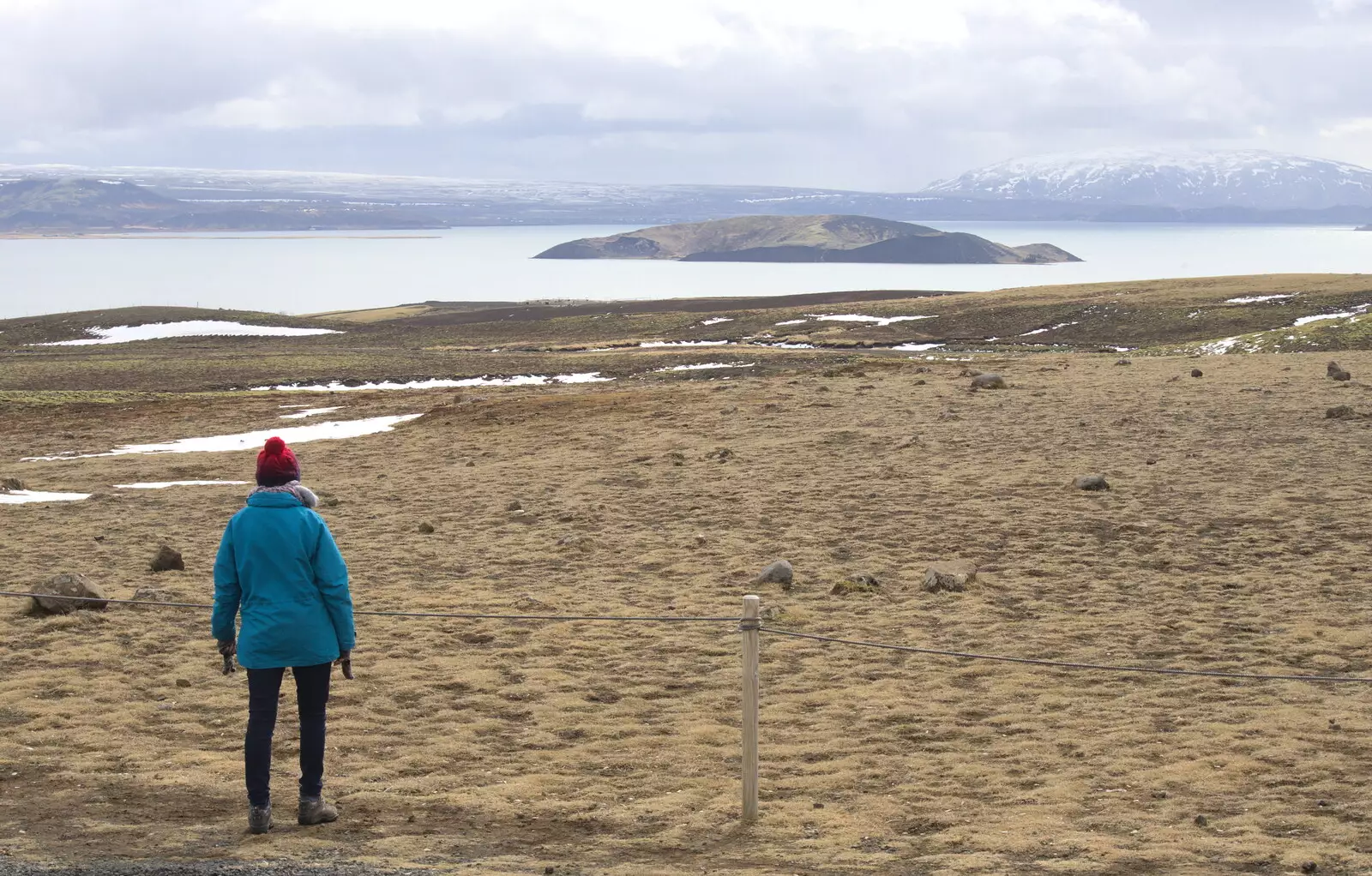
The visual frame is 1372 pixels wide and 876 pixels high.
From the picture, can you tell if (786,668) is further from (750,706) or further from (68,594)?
(68,594)

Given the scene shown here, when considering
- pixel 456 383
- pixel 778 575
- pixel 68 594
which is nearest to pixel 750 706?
pixel 778 575

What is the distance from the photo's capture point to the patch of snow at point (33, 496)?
21.9 meters

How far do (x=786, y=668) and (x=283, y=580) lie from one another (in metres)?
5.42

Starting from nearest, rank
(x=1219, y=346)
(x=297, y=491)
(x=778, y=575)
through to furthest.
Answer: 1. (x=297, y=491)
2. (x=778, y=575)
3. (x=1219, y=346)

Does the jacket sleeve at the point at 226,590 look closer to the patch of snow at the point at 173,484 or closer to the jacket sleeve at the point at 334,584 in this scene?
the jacket sleeve at the point at 334,584

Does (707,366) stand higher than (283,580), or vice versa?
(707,366)

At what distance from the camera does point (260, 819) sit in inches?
309

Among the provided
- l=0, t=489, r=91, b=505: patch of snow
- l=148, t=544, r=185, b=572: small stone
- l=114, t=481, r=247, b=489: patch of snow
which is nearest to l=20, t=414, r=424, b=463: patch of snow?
l=114, t=481, r=247, b=489: patch of snow

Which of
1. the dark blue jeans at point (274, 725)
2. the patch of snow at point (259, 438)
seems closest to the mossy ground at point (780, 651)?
the dark blue jeans at point (274, 725)


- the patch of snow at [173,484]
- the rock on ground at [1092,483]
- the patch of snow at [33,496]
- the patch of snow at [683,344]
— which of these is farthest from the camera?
the patch of snow at [683,344]

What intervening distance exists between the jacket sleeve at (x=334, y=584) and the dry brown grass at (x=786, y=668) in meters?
1.19

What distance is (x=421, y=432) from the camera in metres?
29.9

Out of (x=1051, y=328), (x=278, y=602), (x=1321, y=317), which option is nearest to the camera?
(x=278, y=602)

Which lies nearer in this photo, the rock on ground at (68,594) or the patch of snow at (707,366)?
the rock on ground at (68,594)
